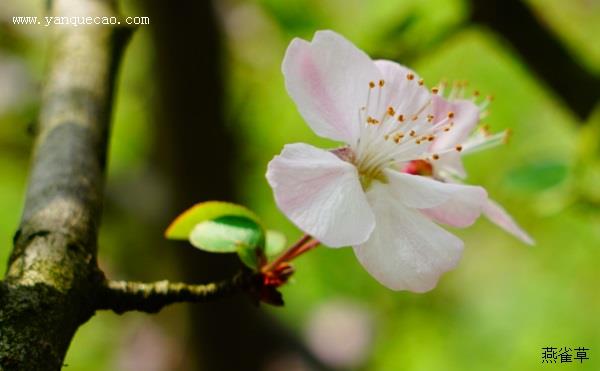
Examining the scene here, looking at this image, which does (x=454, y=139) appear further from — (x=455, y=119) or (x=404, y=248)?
(x=404, y=248)

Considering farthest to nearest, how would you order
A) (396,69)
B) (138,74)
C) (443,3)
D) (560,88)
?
(138,74) < (443,3) < (560,88) < (396,69)

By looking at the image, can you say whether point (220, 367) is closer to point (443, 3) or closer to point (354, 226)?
point (443, 3)

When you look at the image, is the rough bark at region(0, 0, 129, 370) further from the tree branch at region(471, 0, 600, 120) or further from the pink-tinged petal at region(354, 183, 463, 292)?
the tree branch at region(471, 0, 600, 120)

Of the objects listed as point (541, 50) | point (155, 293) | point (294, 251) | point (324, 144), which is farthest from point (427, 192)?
point (324, 144)

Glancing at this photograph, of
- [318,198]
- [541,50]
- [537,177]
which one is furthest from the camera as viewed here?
[541,50]

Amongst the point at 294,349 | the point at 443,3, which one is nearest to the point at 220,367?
the point at 294,349

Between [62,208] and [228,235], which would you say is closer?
[62,208]
